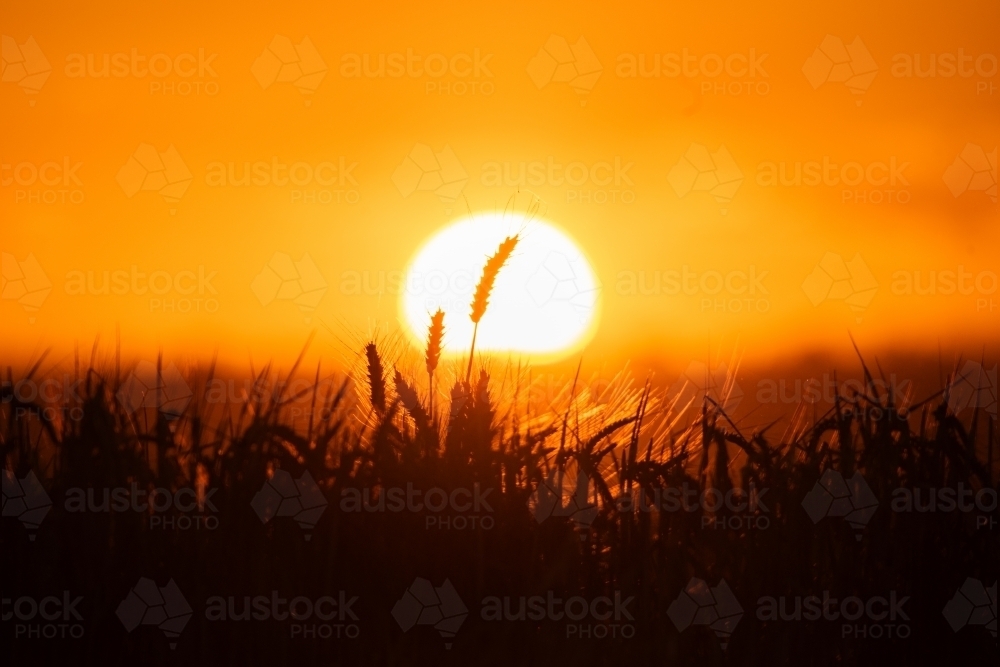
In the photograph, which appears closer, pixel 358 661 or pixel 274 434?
pixel 358 661

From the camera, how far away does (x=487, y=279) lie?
4.20 meters

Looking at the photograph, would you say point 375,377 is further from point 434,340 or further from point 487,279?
point 487,279

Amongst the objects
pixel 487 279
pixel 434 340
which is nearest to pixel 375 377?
pixel 434 340

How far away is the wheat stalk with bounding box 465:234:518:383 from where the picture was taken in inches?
161

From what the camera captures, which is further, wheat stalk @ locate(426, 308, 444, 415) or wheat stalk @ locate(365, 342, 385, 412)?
wheat stalk @ locate(426, 308, 444, 415)

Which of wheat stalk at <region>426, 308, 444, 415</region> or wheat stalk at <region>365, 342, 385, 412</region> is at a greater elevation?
wheat stalk at <region>426, 308, 444, 415</region>

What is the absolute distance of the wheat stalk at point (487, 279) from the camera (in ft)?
13.4

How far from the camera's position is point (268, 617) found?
3145 millimetres

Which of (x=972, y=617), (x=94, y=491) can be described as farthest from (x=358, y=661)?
(x=972, y=617)

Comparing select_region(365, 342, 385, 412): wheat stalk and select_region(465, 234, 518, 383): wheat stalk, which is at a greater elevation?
select_region(465, 234, 518, 383): wheat stalk

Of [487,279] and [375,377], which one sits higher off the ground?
[487,279]

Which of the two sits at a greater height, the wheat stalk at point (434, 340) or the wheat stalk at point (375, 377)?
the wheat stalk at point (434, 340)

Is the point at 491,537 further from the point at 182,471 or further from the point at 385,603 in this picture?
the point at 182,471

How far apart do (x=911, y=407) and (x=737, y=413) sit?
2.26 ft
